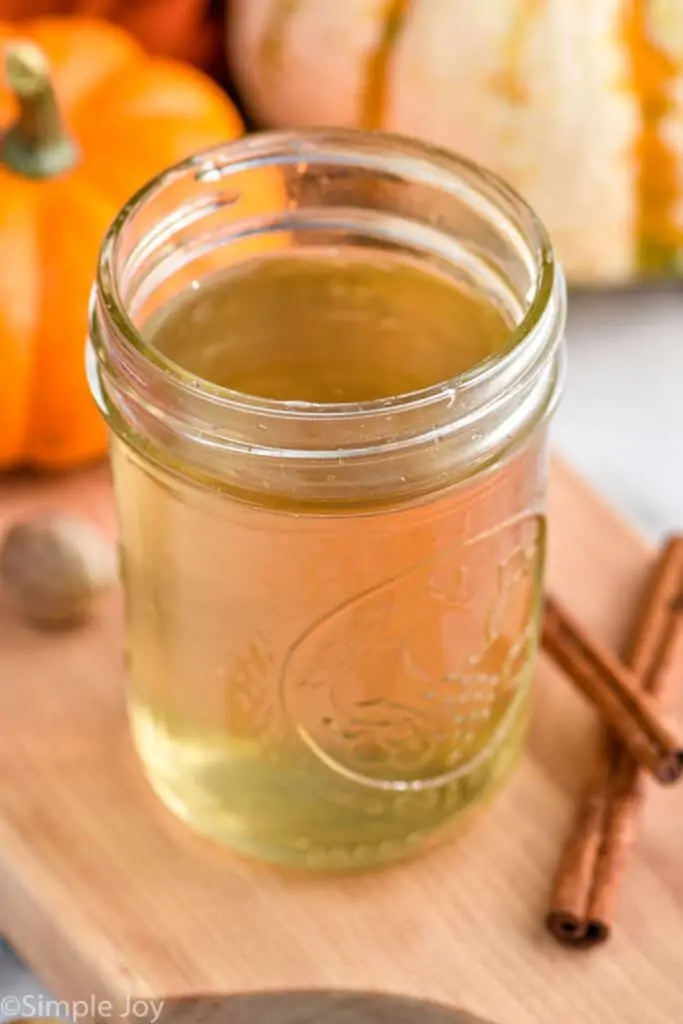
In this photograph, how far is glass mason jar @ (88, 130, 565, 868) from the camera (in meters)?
0.63

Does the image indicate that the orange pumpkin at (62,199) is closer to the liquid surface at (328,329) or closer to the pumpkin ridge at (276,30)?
the pumpkin ridge at (276,30)

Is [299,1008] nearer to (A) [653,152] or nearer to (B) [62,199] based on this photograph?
(B) [62,199]

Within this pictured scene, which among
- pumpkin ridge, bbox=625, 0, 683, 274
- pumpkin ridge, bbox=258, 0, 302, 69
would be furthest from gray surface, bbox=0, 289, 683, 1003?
pumpkin ridge, bbox=258, 0, 302, 69

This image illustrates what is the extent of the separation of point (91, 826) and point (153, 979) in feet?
0.33

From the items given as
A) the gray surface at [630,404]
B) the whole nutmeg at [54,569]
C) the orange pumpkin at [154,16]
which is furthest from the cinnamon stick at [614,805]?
the orange pumpkin at [154,16]

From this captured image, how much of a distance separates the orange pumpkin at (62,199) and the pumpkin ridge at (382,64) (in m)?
0.12

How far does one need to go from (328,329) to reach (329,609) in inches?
6.2

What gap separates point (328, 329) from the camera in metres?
0.76

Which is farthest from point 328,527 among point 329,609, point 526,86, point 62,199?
point 526,86

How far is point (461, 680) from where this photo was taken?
731mm

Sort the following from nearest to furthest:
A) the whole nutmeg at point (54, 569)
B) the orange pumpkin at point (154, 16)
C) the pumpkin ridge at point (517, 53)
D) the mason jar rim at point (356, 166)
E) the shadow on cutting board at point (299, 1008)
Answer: the mason jar rim at point (356, 166)
the shadow on cutting board at point (299, 1008)
the whole nutmeg at point (54, 569)
the pumpkin ridge at point (517, 53)
the orange pumpkin at point (154, 16)

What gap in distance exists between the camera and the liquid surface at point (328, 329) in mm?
729

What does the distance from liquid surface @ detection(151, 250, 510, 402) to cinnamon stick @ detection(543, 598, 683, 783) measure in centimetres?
21

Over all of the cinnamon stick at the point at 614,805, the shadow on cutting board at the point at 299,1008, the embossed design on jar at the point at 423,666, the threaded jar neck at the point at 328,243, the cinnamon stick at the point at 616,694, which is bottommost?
the shadow on cutting board at the point at 299,1008
